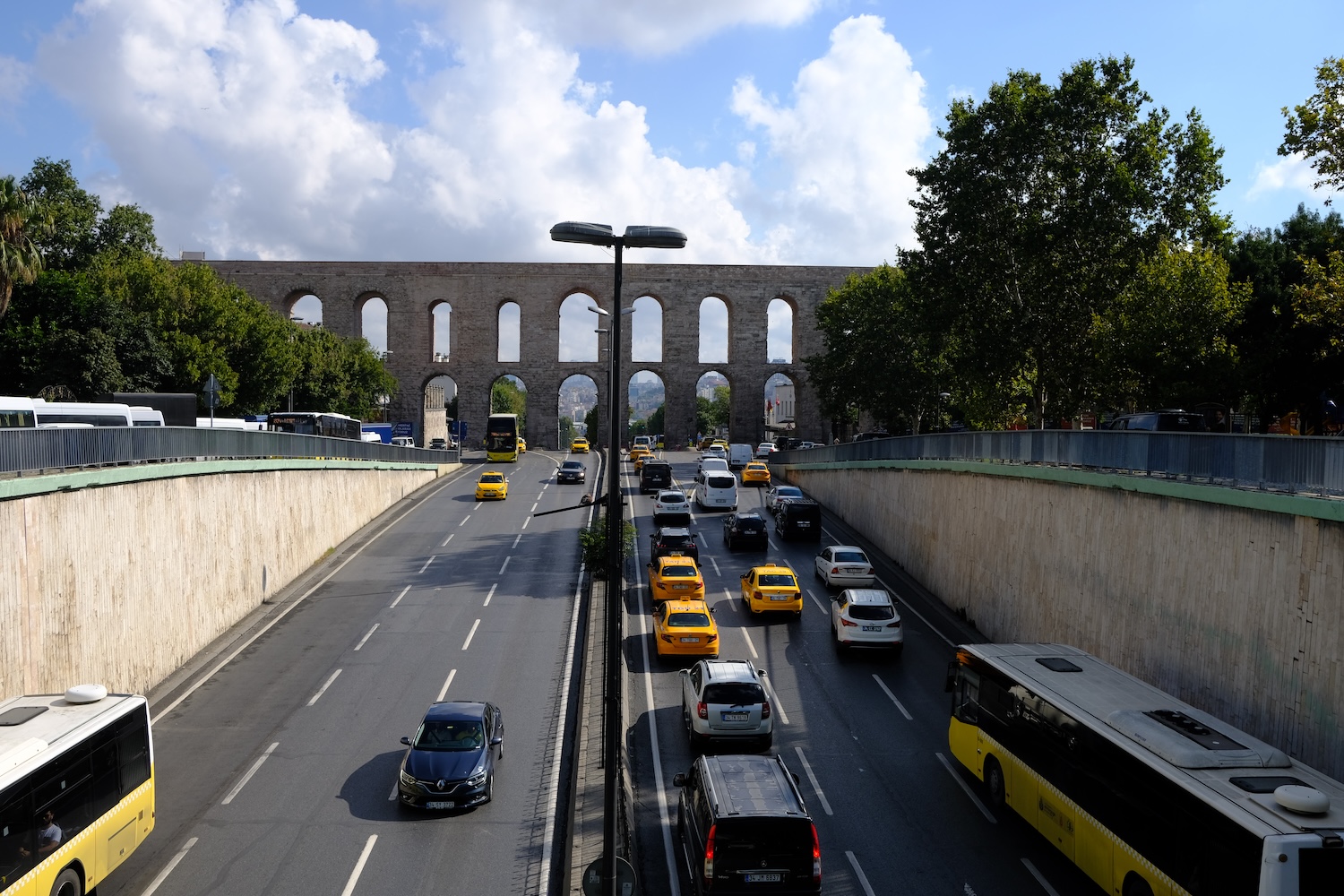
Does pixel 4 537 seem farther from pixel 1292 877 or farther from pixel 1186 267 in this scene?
pixel 1186 267

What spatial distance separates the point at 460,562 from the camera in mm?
37594

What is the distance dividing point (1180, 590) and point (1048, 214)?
2317 centimetres

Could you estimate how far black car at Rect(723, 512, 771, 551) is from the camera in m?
39.4

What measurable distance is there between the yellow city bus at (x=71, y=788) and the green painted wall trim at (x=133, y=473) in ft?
16.8

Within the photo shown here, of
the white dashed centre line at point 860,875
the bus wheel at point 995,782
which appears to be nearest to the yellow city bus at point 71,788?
the white dashed centre line at point 860,875

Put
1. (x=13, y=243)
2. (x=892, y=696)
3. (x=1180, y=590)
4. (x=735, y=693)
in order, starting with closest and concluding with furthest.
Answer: (x=1180, y=590)
(x=735, y=693)
(x=892, y=696)
(x=13, y=243)

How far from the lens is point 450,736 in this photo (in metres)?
17.5

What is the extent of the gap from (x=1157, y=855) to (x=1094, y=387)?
3361cm

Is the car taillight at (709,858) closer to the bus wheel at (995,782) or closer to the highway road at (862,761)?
the highway road at (862,761)

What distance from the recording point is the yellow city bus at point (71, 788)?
36.1 ft

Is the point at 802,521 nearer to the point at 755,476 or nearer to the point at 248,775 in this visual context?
the point at 755,476

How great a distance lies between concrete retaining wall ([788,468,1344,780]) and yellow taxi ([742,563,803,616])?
508 centimetres

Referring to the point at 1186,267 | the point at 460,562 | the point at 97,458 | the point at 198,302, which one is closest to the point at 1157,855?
the point at 97,458

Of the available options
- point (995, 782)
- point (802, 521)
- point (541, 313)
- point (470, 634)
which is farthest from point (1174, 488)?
point (541, 313)
